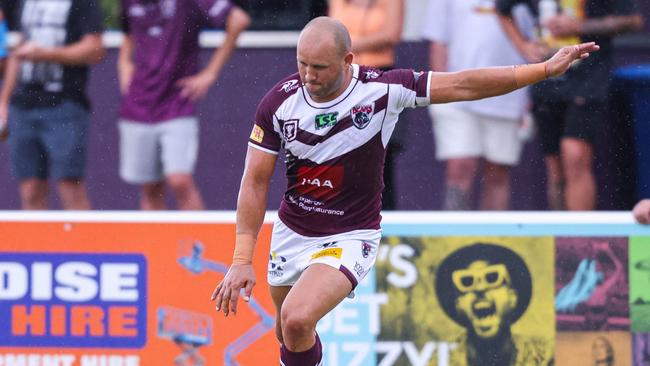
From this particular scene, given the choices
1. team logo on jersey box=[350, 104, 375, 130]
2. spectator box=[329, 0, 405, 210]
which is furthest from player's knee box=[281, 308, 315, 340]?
spectator box=[329, 0, 405, 210]

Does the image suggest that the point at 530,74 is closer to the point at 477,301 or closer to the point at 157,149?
the point at 477,301

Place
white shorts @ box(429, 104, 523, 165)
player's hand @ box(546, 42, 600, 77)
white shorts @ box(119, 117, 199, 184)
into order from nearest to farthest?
player's hand @ box(546, 42, 600, 77), white shorts @ box(429, 104, 523, 165), white shorts @ box(119, 117, 199, 184)

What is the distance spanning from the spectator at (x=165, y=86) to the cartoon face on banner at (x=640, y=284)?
7.39 ft

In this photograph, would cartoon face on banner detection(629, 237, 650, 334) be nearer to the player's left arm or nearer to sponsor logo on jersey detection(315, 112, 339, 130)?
sponsor logo on jersey detection(315, 112, 339, 130)

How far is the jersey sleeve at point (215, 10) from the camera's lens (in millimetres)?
7191

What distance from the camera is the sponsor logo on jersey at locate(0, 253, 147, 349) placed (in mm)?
6969

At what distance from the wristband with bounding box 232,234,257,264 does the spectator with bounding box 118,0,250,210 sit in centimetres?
165

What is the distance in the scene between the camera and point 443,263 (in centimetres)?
675

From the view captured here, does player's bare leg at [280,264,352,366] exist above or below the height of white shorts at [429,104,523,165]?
below

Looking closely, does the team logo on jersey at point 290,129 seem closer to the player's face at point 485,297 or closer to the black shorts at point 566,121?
the player's face at point 485,297

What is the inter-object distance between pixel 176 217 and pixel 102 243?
1.35 ft

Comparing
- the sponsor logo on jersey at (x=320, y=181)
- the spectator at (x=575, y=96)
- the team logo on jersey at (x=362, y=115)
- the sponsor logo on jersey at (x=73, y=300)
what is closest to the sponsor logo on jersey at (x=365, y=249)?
the sponsor logo on jersey at (x=320, y=181)

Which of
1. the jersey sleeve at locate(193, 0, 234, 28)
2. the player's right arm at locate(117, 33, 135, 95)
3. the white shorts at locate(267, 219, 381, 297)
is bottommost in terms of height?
the white shorts at locate(267, 219, 381, 297)

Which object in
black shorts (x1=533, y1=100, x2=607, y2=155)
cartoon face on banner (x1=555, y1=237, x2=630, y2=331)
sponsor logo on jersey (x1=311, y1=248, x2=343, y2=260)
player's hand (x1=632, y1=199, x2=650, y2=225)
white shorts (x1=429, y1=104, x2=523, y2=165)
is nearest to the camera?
sponsor logo on jersey (x1=311, y1=248, x2=343, y2=260)
